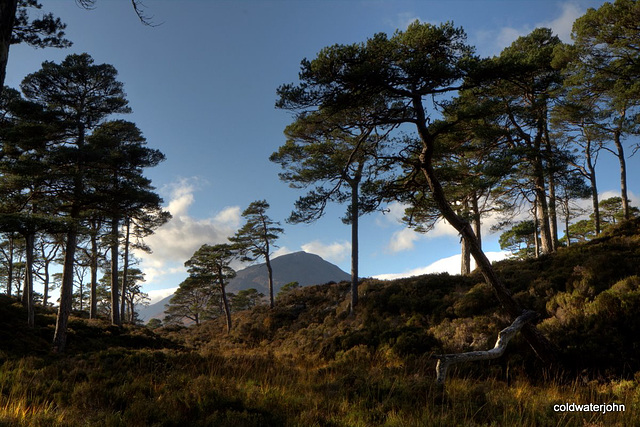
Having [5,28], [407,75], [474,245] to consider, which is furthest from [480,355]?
[5,28]

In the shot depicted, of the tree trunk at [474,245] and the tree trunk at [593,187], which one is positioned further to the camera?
the tree trunk at [593,187]

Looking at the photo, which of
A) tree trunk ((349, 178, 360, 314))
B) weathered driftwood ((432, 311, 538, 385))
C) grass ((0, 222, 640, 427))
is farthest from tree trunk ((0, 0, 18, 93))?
tree trunk ((349, 178, 360, 314))

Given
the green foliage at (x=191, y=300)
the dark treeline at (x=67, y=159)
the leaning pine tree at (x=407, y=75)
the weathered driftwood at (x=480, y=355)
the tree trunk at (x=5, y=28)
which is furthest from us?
the green foliage at (x=191, y=300)

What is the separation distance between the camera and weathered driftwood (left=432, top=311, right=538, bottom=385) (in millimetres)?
5238

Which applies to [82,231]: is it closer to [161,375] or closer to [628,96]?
[161,375]

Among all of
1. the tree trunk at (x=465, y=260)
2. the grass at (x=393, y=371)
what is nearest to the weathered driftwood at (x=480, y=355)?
the grass at (x=393, y=371)

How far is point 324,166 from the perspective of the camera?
17.7 metres

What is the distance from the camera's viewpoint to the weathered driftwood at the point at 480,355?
17.2 feet

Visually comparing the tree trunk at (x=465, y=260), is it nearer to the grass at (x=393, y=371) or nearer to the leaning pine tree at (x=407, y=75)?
the grass at (x=393, y=371)

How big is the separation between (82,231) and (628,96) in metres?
24.9

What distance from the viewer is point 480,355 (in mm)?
5715

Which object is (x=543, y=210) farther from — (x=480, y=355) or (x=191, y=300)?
(x=191, y=300)

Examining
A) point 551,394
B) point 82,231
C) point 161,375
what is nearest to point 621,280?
point 551,394

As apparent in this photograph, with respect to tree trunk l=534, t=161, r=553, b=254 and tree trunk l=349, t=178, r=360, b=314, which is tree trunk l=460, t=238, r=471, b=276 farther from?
tree trunk l=349, t=178, r=360, b=314
